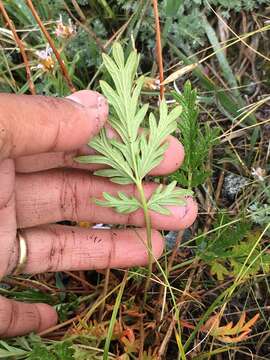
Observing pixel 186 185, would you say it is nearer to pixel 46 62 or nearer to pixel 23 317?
pixel 46 62

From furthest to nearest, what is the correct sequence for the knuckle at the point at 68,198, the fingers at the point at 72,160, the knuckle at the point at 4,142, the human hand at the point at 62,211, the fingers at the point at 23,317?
the fingers at the point at 23,317, the knuckle at the point at 68,198, the fingers at the point at 72,160, the human hand at the point at 62,211, the knuckle at the point at 4,142

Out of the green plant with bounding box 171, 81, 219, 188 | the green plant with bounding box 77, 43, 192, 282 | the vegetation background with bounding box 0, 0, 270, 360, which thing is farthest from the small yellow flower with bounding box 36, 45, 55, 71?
the green plant with bounding box 171, 81, 219, 188

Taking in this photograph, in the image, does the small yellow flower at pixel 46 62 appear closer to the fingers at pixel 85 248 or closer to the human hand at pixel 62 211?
the human hand at pixel 62 211

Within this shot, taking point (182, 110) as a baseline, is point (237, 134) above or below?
below

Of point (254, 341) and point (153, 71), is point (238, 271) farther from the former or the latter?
point (153, 71)

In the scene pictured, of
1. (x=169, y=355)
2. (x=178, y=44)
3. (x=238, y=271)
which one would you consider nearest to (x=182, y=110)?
(x=238, y=271)

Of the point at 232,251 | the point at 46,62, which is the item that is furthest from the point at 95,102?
the point at 232,251

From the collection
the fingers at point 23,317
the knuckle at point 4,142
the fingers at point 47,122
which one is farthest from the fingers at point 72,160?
the fingers at point 23,317
